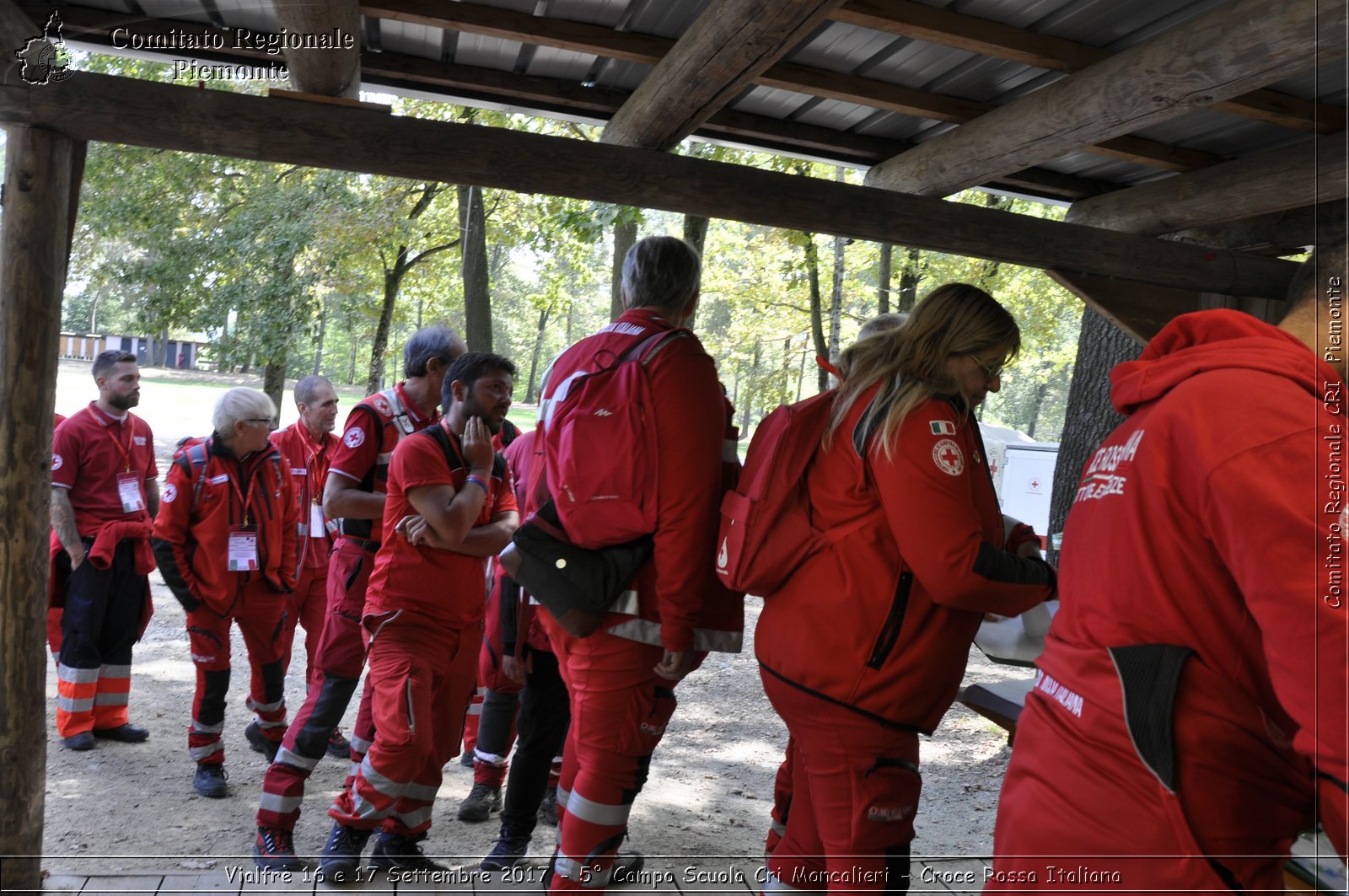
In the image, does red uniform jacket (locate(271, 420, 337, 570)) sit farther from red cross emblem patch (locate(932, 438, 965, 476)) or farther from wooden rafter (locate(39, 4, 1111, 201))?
red cross emblem patch (locate(932, 438, 965, 476))

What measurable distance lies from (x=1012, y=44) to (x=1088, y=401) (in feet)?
14.0

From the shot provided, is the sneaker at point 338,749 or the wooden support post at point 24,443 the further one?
the sneaker at point 338,749

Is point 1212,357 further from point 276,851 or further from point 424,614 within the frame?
point 276,851

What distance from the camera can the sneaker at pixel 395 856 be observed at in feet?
14.2

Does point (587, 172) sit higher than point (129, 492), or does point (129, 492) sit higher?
point (587, 172)

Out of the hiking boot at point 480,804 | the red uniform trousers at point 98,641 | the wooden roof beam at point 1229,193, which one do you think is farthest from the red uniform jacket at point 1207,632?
the red uniform trousers at point 98,641

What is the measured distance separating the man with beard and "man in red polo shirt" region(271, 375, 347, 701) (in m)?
2.01

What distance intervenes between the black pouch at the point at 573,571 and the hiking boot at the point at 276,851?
201 cm

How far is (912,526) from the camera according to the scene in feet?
8.79

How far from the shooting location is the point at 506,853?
177 inches

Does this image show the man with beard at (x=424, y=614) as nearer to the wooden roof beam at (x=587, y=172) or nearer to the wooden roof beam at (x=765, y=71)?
the wooden roof beam at (x=587, y=172)

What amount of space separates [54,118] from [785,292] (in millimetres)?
22754

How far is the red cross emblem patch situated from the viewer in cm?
271

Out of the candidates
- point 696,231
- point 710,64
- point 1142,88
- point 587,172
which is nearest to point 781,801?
point 587,172
